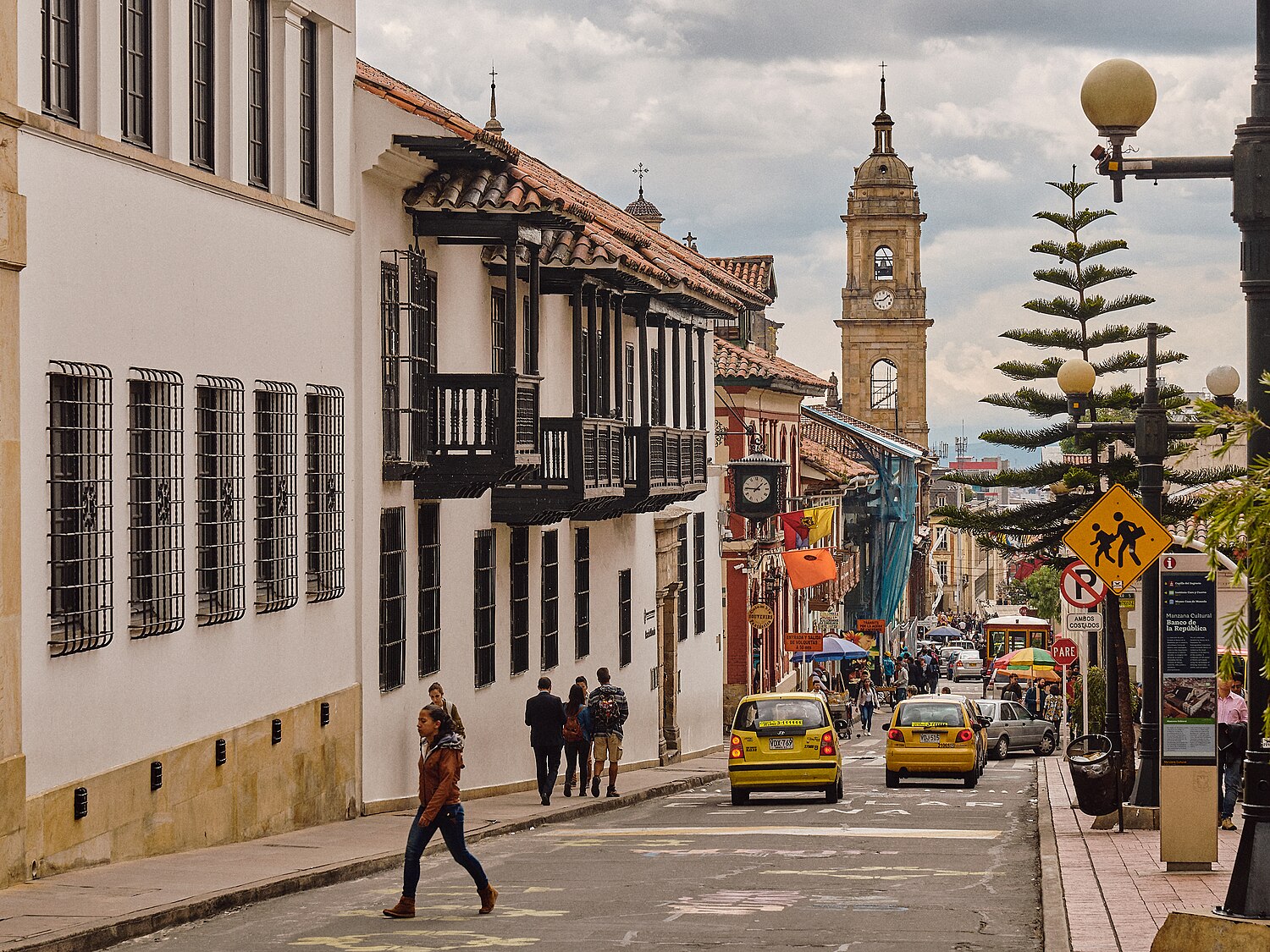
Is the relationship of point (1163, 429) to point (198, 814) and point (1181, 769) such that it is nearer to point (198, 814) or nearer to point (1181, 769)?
point (1181, 769)

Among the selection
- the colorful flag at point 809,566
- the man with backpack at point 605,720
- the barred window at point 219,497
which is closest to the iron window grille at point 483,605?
the man with backpack at point 605,720

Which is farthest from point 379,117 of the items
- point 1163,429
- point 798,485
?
point 798,485

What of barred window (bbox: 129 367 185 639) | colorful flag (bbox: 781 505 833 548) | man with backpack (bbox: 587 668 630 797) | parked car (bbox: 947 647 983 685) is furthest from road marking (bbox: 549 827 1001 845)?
parked car (bbox: 947 647 983 685)

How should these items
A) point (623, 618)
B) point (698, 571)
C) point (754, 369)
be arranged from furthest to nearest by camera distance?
1. point (754, 369)
2. point (698, 571)
3. point (623, 618)

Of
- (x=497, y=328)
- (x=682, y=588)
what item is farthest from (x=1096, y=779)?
(x=682, y=588)

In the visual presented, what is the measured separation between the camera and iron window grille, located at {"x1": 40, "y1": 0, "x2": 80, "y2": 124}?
14.5 metres

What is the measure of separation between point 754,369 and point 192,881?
39383mm

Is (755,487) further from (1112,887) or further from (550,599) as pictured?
(1112,887)

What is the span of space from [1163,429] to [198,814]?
9562 mm

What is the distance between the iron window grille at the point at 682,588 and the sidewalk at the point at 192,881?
18111mm

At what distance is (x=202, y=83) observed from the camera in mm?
17766

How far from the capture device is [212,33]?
17906 mm

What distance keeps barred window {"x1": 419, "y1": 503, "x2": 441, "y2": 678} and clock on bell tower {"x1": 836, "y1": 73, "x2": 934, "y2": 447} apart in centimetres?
9707

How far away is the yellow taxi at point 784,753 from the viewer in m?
25.4
